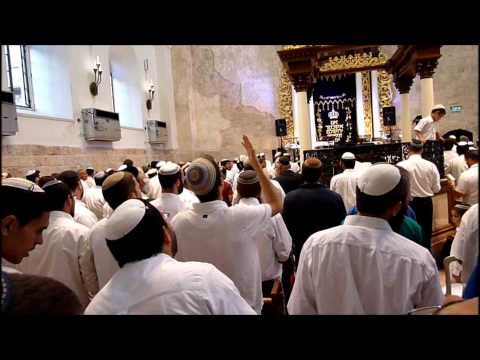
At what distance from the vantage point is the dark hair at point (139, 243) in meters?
1.50

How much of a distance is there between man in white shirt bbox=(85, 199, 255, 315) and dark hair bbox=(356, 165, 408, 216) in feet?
2.36

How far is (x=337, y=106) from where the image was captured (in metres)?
15.2

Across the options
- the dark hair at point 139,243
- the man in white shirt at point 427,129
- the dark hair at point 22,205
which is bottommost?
the dark hair at point 139,243

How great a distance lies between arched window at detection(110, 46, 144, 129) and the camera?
12.9 m

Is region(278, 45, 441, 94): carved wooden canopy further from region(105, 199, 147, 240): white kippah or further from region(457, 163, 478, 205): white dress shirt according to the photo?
region(105, 199, 147, 240): white kippah

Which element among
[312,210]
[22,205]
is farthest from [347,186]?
[22,205]

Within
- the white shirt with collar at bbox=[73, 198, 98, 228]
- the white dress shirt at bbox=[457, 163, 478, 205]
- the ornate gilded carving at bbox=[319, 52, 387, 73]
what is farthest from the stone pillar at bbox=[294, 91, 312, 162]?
the white dress shirt at bbox=[457, 163, 478, 205]

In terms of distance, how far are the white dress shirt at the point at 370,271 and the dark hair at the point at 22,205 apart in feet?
3.89

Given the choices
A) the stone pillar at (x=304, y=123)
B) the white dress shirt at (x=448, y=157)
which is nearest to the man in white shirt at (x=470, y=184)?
the white dress shirt at (x=448, y=157)

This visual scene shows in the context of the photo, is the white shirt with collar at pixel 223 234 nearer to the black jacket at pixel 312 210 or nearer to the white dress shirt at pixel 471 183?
the white dress shirt at pixel 471 183

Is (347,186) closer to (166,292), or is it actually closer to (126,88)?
(166,292)
